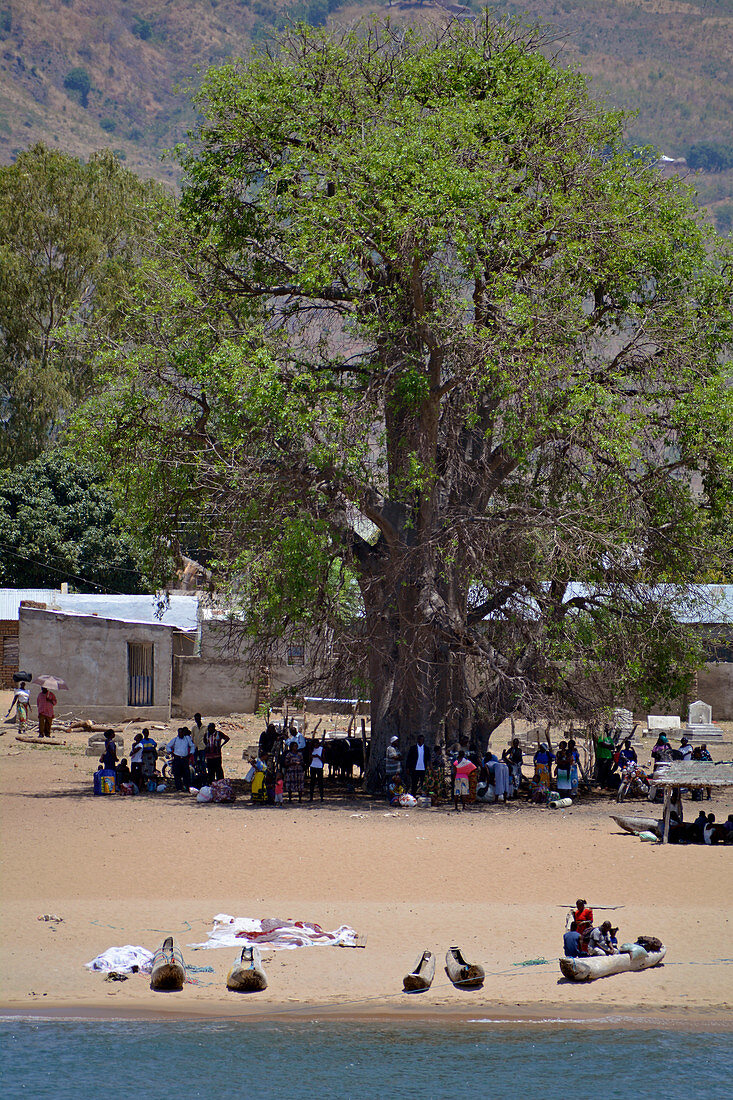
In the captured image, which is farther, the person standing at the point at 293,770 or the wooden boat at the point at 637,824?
the person standing at the point at 293,770

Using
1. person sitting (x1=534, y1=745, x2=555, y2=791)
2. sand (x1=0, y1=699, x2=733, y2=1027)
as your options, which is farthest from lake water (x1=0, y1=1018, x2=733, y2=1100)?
person sitting (x1=534, y1=745, x2=555, y2=791)

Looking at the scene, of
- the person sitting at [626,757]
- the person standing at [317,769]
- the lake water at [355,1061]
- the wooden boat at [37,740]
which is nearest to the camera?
the lake water at [355,1061]

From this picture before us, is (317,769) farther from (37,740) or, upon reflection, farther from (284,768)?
(37,740)

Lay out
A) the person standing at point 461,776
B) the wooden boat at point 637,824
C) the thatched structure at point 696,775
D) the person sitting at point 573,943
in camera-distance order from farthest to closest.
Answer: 1. the person standing at point 461,776
2. the wooden boat at point 637,824
3. the thatched structure at point 696,775
4. the person sitting at point 573,943

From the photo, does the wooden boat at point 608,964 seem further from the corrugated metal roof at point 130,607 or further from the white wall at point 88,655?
the corrugated metal roof at point 130,607

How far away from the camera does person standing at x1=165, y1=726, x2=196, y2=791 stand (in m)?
24.2

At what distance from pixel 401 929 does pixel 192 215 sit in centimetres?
1527

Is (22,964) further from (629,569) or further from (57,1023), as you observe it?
(629,569)

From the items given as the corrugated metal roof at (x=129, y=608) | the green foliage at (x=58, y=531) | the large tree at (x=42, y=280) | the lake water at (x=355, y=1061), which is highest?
the large tree at (x=42, y=280)

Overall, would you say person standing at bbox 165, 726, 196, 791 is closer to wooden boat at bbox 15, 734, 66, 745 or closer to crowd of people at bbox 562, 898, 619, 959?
wooden boat at bbox 15, 734, 66, 745

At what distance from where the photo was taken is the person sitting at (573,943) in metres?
13.6

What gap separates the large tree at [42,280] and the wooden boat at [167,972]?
125ft

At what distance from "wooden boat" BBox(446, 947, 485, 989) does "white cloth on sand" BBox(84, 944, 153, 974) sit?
10.6ft

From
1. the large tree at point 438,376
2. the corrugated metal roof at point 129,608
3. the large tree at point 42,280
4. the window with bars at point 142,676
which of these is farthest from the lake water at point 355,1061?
the large tree at point 42,280
